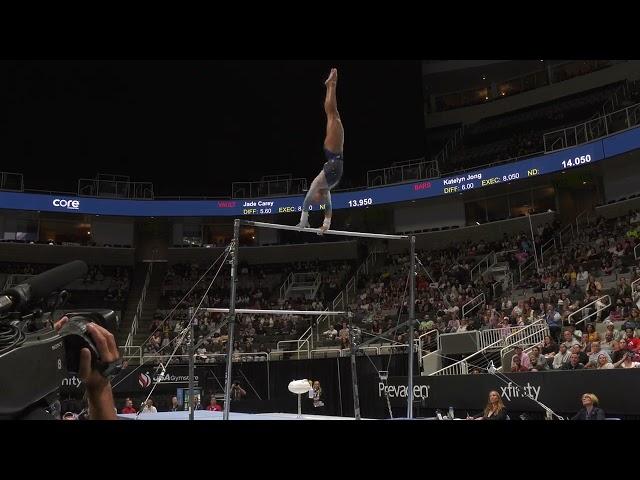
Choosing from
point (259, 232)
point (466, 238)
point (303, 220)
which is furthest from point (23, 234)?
point (303, 220)

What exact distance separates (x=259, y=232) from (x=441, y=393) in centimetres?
1841

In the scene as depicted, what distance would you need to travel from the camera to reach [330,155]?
8.14m

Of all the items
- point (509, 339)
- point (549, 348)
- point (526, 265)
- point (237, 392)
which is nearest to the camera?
point (549, 348)

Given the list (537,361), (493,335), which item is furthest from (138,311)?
(537,361)

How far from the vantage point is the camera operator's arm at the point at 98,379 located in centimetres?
177

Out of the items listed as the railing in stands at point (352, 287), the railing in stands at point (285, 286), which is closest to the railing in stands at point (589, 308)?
the railing in stands at point (352, 287)

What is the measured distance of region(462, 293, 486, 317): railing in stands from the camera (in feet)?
62.0

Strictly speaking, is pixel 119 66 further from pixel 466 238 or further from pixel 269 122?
pixel 466 238

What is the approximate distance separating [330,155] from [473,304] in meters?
12.8

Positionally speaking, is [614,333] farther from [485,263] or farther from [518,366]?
[485,263]

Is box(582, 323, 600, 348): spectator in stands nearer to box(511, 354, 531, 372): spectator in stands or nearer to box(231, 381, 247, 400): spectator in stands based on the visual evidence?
box(511, 354, 531, 372): spectator in stands

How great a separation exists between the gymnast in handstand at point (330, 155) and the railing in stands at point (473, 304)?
11.4 m

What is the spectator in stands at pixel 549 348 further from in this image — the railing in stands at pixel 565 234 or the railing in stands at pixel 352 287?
the railing in stands at pixel 352 287

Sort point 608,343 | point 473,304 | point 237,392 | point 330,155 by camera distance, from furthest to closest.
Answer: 1. point 473,304
2. point 237,392
3. point 608,343
4. point 330,155
